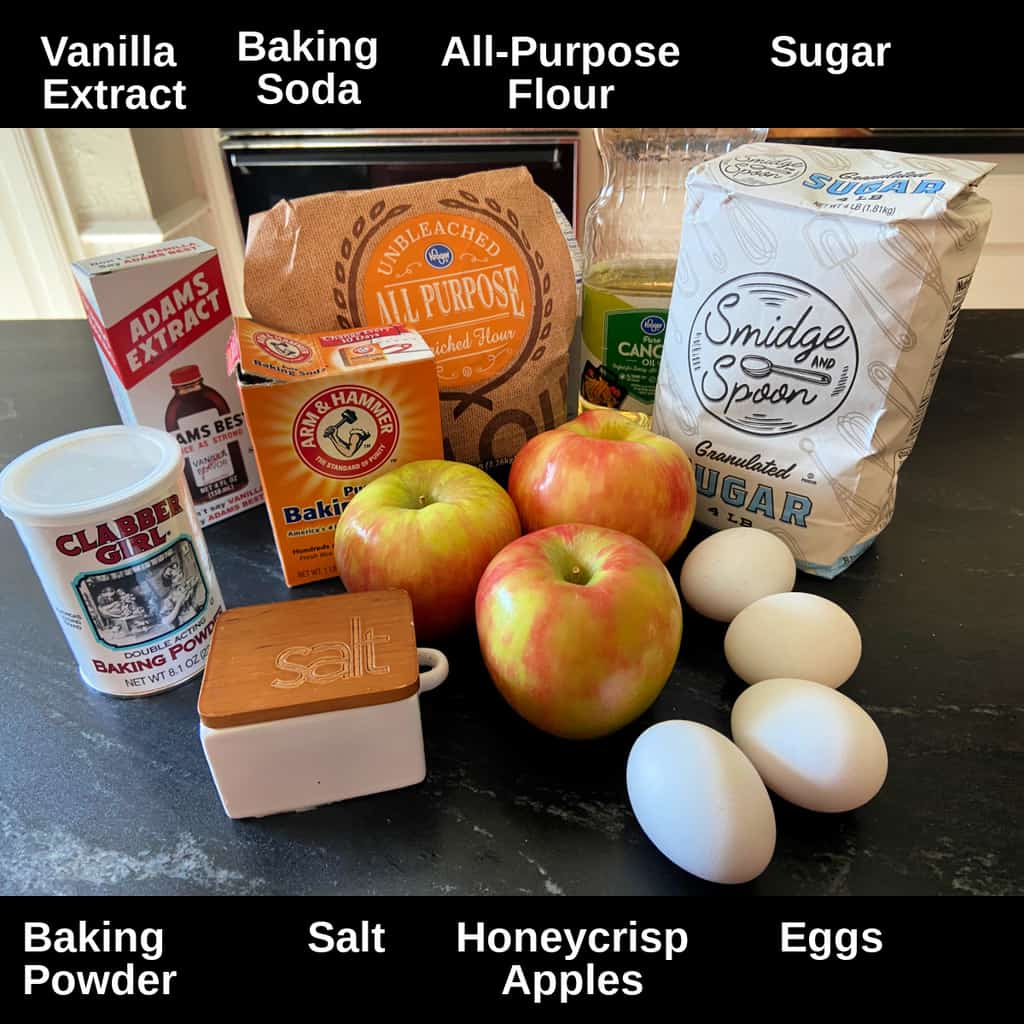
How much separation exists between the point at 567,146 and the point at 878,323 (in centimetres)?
136

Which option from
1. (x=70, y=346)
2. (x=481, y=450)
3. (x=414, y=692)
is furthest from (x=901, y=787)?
(x=70, y=346)

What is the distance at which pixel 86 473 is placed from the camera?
557 mm

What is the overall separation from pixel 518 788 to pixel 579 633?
112 millimetres

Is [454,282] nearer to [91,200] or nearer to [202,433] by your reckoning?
[202,433]

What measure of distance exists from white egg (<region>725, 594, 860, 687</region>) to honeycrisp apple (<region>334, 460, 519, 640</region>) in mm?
187

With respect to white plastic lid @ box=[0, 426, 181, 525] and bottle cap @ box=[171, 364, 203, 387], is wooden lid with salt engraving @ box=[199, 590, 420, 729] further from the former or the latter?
bottle cap @ box=[171, 364, 203, 387]

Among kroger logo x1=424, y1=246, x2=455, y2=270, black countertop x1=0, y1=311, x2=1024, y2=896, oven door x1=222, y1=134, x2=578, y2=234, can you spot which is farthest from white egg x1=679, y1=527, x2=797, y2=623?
oven door x1=222, y1=134, x2=578, y2=234

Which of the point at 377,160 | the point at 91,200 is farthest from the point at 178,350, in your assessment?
the point at 91,200

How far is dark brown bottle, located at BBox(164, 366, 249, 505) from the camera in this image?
0.72 meters

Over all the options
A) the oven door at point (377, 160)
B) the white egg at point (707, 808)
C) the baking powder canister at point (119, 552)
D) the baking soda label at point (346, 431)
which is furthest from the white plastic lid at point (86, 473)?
the oven door at point (377, 160)

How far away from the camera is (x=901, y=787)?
0.50 meters

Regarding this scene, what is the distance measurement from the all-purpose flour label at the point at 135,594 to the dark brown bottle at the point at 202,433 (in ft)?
0.58
